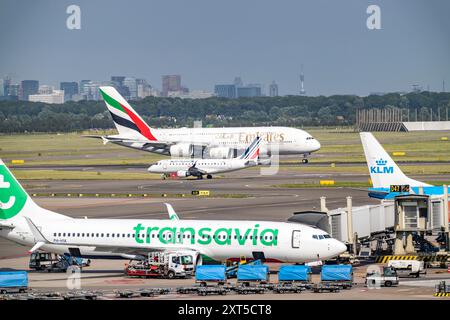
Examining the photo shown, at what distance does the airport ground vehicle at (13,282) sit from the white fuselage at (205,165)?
126 metres

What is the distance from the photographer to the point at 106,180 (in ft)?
634

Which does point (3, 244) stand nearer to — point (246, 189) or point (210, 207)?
point (210, 207)

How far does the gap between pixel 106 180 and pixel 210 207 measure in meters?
59.9

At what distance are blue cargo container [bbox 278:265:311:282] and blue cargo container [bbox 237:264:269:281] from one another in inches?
46.7

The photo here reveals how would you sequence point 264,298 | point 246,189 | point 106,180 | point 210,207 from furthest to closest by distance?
1. point 106,180
2. point 246,189
3. point 210,207
4. point 264,298

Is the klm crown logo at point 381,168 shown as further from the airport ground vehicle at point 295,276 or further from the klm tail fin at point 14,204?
the klm tail fin at point 14,204

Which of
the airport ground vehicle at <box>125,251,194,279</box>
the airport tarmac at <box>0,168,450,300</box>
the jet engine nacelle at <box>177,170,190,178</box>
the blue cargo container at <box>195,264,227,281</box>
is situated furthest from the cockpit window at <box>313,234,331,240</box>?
the jet engine nacelle at <box>177,170,190,178</box>

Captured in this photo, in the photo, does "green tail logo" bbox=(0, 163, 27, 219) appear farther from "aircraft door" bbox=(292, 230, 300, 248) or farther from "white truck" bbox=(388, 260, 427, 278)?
"white truck" bbox=(388, 260, 427, 278)

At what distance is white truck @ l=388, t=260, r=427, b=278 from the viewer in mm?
77938

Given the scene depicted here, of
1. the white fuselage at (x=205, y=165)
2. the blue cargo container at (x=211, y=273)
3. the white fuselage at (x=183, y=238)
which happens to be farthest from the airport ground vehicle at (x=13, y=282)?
A: the white fuselage at (x=205, y=165)

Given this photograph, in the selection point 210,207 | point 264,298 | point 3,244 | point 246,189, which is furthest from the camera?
point 246,189

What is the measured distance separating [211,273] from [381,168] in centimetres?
3953

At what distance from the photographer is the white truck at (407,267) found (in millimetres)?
77938
